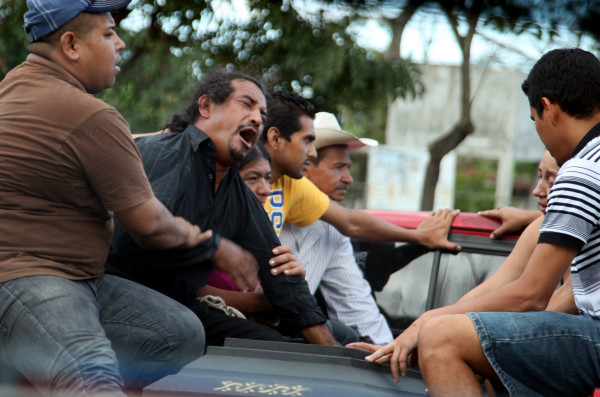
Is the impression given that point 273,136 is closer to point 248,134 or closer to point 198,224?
point 248,134

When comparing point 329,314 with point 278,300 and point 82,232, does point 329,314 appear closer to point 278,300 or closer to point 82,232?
point 278,300

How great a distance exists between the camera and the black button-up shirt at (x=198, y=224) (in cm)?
290

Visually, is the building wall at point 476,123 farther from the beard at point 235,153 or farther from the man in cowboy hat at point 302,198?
the beard at point 235,153

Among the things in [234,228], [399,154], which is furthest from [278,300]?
[399,154]

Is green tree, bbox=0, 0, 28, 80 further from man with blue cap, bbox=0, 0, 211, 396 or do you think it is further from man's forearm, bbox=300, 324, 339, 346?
man with blue cap, bbox=0, 0, 211, 396

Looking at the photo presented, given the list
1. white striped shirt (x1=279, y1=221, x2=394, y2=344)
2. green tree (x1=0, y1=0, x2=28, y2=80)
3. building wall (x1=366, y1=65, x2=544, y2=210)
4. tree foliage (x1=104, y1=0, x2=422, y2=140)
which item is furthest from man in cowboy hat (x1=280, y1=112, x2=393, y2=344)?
building wall (x1=366, y1=65, x2=544, y2=210)

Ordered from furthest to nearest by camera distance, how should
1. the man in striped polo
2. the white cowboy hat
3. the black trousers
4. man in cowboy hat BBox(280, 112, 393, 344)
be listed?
the white cowboy hat
man in cowboy hat BBox(280, 112, 393, 344)
the black trousers
the man in striped polo

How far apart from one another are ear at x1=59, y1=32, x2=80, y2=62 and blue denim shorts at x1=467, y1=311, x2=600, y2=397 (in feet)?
4.90

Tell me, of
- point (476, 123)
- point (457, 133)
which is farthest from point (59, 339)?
point (476, 123)

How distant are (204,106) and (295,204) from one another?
89 centimetres

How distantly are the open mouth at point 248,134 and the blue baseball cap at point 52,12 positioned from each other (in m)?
1.16

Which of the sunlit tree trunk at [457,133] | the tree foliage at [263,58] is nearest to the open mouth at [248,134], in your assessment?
the tree foliage at [263,58]

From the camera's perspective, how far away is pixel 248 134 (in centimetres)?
346

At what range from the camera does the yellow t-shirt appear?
409 cm
